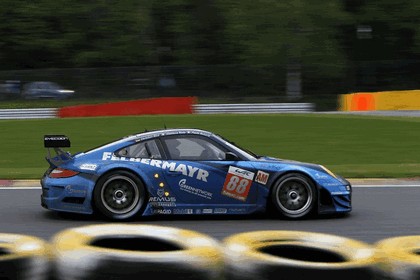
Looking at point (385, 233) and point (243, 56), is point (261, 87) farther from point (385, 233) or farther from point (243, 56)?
point (385, 233)

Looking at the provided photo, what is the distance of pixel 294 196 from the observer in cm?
1006

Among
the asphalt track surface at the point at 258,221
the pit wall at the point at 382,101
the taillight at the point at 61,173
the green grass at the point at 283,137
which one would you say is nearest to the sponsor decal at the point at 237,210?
the asphalt track surface at the point at 258,221

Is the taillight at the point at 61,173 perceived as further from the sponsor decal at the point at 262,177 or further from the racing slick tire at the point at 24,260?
the racing slick tire at the point at 24,260

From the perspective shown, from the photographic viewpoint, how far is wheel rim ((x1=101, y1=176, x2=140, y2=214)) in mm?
9812

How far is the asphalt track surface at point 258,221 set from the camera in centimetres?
928

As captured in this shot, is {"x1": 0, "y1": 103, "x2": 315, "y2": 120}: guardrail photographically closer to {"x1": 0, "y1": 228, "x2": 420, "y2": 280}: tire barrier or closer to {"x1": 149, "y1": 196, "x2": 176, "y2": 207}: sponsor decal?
{"x1": 149, "y1": 196, "x2": 176, "y2": 207}: sponsor decal

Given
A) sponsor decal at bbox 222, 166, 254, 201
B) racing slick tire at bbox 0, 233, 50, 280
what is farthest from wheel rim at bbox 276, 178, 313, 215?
racing slick tire at bbox 0, 233, 50, 280

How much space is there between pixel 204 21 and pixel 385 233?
37.7 meters

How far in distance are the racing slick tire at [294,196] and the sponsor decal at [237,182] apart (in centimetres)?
32

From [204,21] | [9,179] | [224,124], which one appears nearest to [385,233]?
[9,179]

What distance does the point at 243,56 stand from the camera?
41344 millimetres

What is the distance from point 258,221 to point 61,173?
93.0 inches

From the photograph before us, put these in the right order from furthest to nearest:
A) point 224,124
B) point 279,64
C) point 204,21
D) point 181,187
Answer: point 204,21, point 279,64, point 224,124, point 181,187

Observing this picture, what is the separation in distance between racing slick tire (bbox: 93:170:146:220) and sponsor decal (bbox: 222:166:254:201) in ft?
3.19
